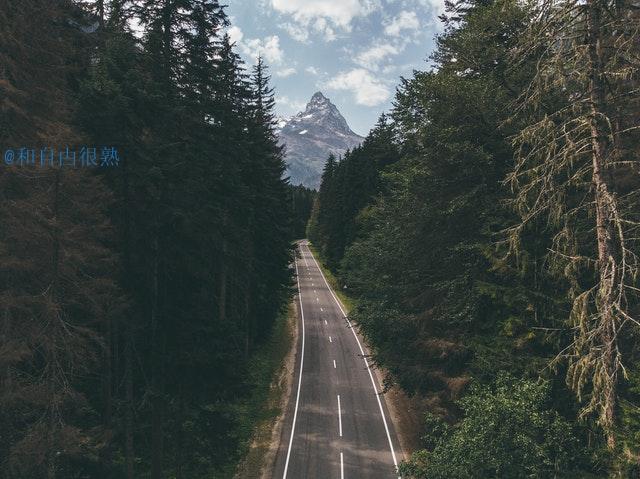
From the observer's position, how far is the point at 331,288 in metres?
60.6

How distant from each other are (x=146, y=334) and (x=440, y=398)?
11377 mm

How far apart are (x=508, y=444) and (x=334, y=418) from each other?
686 inches

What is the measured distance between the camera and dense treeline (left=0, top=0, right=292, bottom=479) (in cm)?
1012

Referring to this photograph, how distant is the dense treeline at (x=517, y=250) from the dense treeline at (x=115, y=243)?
26.2 ft

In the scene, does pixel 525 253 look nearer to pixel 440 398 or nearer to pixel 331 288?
pixel 440 398

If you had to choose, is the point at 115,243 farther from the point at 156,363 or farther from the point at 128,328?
the point at 156,363

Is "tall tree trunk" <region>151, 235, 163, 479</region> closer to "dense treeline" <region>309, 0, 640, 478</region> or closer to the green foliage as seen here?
"dense treeline" <region>309, 0, 640, 478</region>

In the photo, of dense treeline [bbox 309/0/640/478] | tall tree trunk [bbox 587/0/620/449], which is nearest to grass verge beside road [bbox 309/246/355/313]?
dense treeline [bbox 309/0/640/478]

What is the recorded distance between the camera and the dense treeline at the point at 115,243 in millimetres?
10117

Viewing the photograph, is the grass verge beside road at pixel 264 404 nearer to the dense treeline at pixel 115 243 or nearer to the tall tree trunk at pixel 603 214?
the dense treeline at pixel 115 243

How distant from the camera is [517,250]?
7.11 m

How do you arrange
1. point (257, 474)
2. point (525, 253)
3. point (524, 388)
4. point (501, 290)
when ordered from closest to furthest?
point (524, 388) < point (525, 253) < point (501, 290) < point (257, 474)

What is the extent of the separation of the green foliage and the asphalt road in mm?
11588

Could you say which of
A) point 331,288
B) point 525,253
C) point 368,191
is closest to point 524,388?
point 525,253
